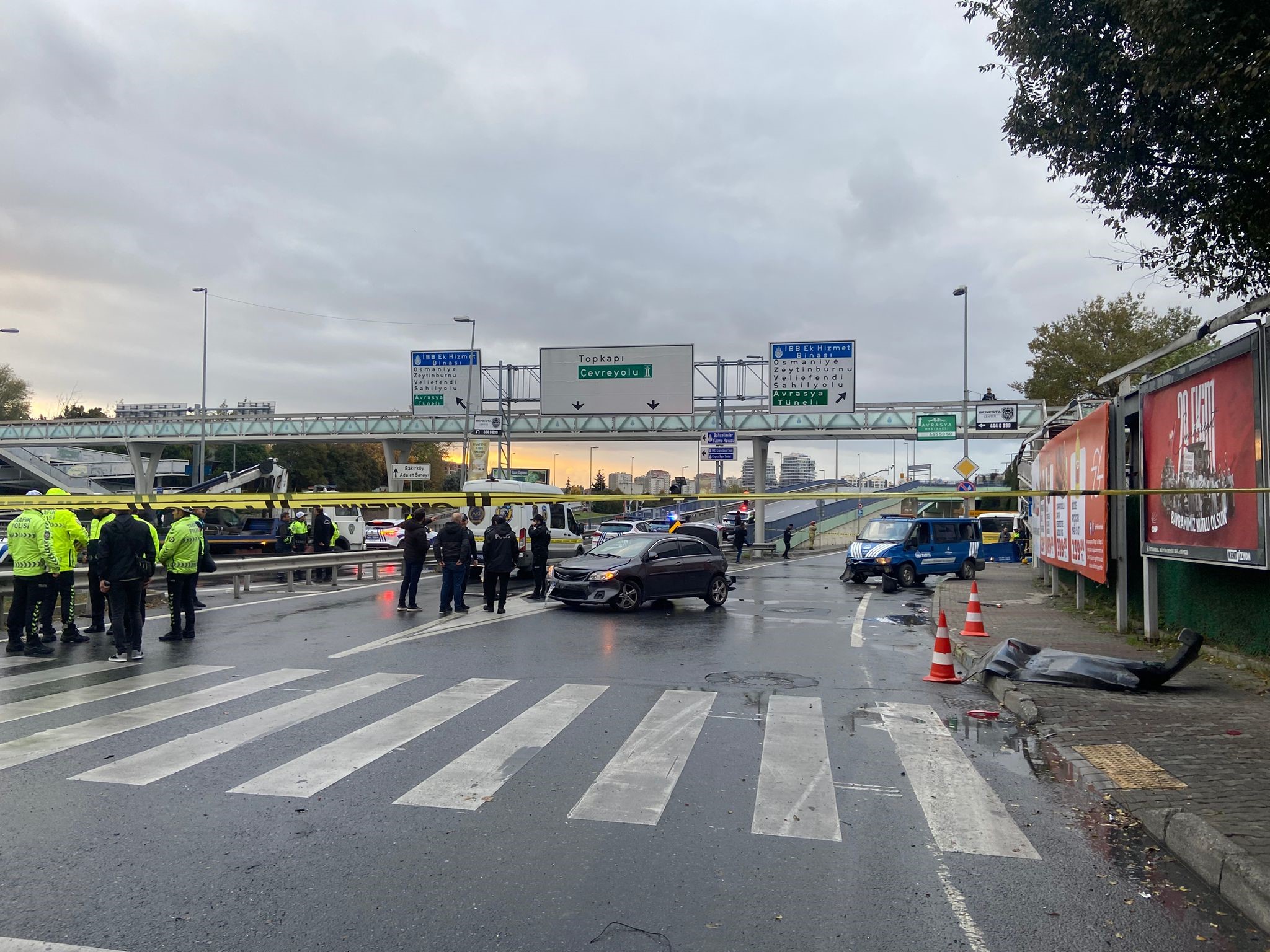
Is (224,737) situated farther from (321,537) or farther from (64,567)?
(321,537)

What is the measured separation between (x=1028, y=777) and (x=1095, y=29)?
22.6 ft

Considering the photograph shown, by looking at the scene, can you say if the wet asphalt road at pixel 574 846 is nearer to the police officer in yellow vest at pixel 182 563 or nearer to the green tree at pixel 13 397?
the police officer in yellow vest at pixel 182 563

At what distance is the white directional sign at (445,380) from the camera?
37.0m

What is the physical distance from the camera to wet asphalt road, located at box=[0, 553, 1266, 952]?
4086mm

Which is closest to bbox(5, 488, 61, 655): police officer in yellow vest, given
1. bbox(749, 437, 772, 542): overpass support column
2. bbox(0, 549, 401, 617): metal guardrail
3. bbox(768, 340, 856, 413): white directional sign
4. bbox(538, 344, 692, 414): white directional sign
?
bbox(0, 549, 401, 617): metal guardrail

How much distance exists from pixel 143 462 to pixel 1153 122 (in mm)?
58439

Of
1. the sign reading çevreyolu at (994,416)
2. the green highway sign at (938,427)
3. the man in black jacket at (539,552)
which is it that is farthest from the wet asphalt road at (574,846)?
the green highway sign at (938,427)

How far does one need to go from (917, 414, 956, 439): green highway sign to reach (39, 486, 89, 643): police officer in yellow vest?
33242mm

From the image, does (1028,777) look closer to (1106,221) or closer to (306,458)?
(1106,221)

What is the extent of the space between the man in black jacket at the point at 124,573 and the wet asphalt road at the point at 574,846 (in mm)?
1456

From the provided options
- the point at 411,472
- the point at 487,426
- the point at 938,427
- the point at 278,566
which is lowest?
the point at 278,566

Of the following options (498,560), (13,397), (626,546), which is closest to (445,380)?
(626,546)

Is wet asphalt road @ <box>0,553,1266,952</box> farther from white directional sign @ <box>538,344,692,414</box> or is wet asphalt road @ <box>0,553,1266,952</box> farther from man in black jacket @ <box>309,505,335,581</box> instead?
white directional sign @ <box>538,344,692,414</box>

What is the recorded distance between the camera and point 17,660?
10.9 metres
